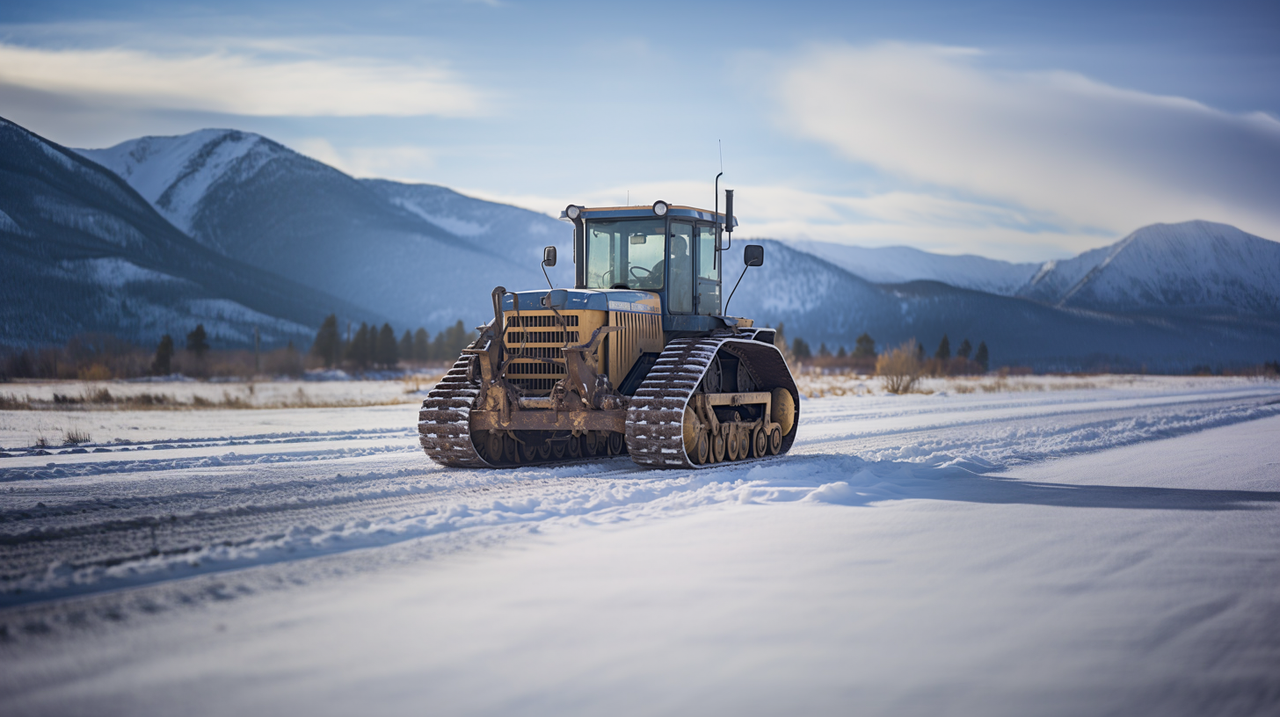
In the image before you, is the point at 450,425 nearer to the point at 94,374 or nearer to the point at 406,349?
the point at 94,374

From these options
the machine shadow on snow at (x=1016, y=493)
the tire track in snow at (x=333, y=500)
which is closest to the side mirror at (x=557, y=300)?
the tire track in snow at (x=333, y=500)

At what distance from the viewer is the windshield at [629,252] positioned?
46.6 ft

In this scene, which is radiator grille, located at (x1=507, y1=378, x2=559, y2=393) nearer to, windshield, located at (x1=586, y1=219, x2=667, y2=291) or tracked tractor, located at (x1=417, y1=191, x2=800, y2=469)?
tracked tractor, located at (x1=417, y1=191, x2=800, y2=469)

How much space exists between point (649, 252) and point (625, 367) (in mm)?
1833

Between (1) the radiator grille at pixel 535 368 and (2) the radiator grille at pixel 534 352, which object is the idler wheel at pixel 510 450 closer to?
(1) the radiator grille at pixel 535 368

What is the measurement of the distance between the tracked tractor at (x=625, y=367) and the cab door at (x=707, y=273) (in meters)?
0.03

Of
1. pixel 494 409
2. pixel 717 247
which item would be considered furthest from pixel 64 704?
pixel 717 247

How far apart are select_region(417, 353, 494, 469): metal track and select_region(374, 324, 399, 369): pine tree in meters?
89.7

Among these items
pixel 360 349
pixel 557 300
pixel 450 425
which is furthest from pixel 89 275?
pixel 557 300

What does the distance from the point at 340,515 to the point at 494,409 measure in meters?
3.99

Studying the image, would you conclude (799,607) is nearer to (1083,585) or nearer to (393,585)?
(1083,585)

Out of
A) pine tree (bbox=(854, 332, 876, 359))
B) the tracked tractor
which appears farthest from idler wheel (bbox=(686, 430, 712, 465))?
pine tree (bbox=(854, 332, 876, 359))

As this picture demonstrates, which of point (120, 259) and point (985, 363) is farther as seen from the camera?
point (120, 259)

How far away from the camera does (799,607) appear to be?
5.74m
